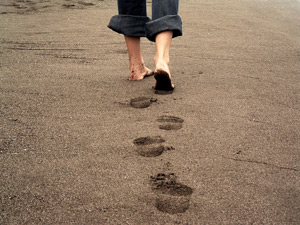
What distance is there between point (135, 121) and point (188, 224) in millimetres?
687

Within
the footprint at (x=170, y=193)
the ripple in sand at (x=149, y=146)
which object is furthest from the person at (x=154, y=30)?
the footprint at (x=170, y=193)

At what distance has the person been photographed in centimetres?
184

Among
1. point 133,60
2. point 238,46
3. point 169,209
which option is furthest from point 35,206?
point 238,46

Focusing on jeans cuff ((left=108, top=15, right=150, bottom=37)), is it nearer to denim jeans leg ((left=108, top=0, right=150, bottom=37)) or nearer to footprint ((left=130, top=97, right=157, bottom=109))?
denim jeans leg ((left=108, top=0, right=150, bottom=37))

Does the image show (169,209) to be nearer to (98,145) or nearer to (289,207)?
(289,207)

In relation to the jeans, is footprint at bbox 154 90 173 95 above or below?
below

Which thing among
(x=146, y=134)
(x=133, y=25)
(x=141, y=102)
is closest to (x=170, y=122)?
(x=146, y=134)

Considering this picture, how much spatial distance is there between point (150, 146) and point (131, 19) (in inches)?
39.2

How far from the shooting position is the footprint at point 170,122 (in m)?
1.53

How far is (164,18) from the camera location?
72.7 inches

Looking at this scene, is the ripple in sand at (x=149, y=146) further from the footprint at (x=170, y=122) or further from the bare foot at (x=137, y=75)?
the bare foot at (x=137, y=75)

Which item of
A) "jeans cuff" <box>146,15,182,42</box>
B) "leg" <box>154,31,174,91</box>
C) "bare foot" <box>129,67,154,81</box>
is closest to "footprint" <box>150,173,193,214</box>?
"leg" <box>154,31,174,91</box>

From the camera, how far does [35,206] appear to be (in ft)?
3.37

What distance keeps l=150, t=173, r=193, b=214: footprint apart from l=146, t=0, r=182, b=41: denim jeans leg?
931 mm
